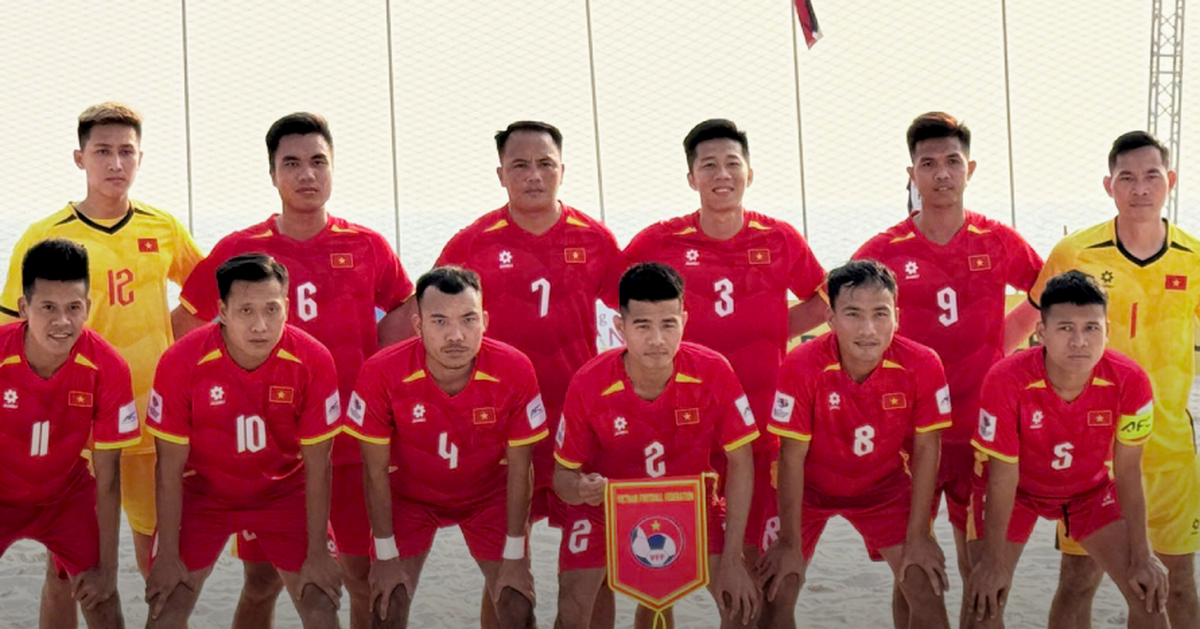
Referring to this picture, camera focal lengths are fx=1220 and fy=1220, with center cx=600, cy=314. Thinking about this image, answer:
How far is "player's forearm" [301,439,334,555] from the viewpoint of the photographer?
13.0 feet

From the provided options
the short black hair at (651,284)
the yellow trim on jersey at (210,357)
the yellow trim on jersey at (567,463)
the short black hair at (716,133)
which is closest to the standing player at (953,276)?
the short black hair at (716,133)

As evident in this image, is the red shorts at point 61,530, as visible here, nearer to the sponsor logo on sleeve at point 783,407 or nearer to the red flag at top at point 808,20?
the sponsor logo on sleeve at point 783,407

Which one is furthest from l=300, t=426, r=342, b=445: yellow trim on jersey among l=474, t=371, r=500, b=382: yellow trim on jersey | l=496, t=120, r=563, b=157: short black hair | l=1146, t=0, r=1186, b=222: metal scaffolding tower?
l=1146, t=0, r=1186, b=222: metal scaffolding tower

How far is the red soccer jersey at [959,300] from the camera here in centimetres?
446

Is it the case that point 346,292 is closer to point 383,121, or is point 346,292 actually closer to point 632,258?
point 632,258

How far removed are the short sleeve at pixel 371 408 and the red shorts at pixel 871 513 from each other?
144 centimetres

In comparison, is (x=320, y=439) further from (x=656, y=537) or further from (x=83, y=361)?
(x=656, y=537)

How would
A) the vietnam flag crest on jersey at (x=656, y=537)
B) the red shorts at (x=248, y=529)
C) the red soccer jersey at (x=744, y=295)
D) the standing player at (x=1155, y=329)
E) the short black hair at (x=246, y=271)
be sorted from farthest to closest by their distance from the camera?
1. the red soccer jersey at (x=744, y=295)
2. the standing player at (x=1155, y=329)
3. the red shorts at (x=248, y=529)
4. the short black hair at (x=246, y=271)
5. the vietnam flag crest on jersey at (x=656, y=537)

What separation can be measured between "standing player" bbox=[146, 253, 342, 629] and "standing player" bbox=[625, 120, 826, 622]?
1.38 m

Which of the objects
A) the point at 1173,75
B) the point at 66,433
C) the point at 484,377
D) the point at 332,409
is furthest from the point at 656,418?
the point at 1173,75

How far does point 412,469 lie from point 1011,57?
6.90 m

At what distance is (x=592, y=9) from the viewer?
9406 millimetres

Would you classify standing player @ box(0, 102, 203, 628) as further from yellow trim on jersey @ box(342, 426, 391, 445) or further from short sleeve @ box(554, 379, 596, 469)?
short sleeve @ box(554, 379, 596, 469)

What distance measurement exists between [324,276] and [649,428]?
133 centimetres
